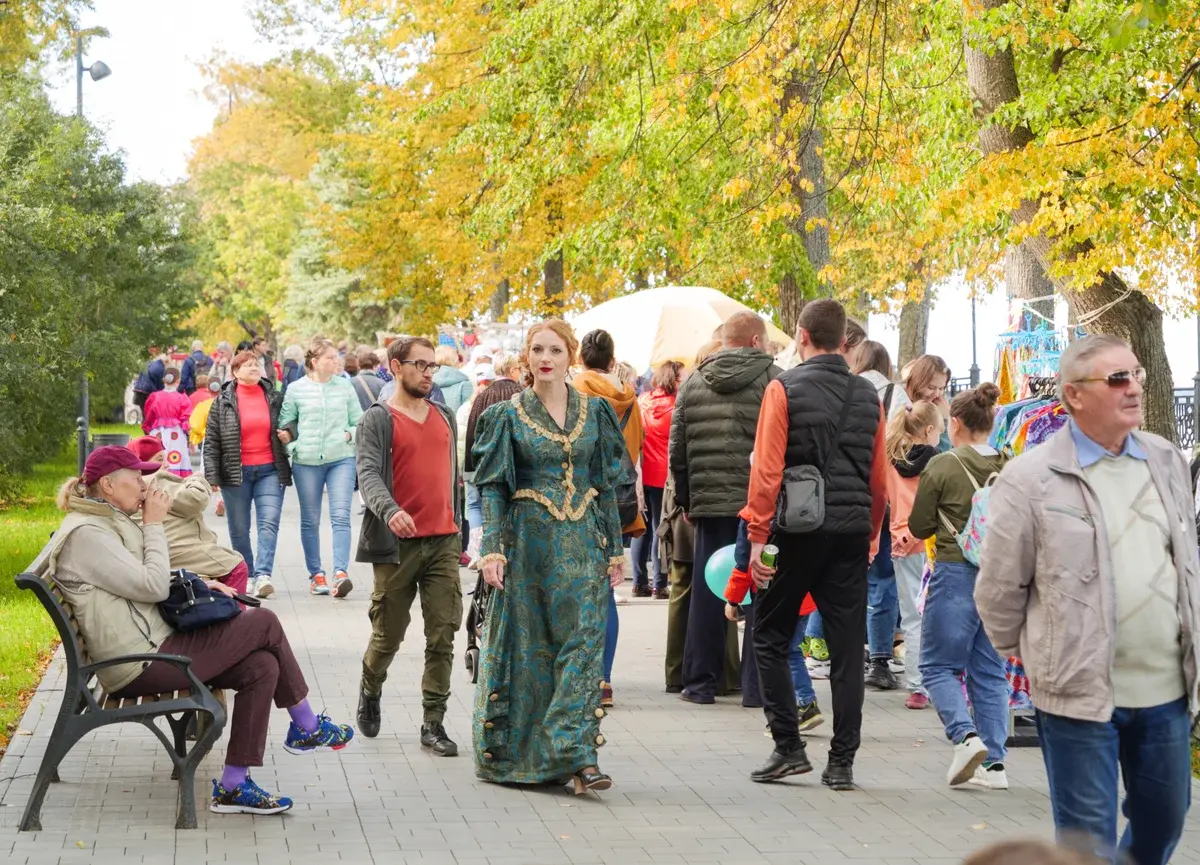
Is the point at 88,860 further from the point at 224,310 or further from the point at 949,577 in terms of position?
the point at 224,310

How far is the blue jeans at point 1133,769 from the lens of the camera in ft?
14.9

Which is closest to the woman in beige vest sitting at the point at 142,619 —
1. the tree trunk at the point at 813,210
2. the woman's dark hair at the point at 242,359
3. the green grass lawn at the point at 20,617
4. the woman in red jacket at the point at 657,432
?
the green grass lawn at the point at 20,617

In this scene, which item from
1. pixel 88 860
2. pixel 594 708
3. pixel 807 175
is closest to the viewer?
pixel 88 860

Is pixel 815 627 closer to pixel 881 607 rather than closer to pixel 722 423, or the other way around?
pixel 881 607

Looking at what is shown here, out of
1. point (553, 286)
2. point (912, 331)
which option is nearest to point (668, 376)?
point (553, 286)

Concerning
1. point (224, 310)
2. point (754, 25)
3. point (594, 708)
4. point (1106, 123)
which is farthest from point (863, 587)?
point (224, 310)

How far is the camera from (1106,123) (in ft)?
46.5

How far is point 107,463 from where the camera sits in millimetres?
6738

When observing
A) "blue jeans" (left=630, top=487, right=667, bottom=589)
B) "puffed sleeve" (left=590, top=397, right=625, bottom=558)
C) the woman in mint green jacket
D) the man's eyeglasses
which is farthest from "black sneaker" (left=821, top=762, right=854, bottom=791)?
the woman in mint green jacket

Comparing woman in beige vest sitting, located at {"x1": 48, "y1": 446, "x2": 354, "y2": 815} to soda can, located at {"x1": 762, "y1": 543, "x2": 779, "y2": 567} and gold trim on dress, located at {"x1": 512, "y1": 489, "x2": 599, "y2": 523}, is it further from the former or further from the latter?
soda can, located at {"x1": 762, "y1": 543, "x2": 779, "y2": 567}

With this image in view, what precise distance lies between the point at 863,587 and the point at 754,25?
1249cm

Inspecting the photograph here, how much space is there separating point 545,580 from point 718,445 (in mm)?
2101

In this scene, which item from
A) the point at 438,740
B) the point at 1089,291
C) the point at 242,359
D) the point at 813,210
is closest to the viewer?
the point at 438,740

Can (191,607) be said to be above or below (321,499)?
below
